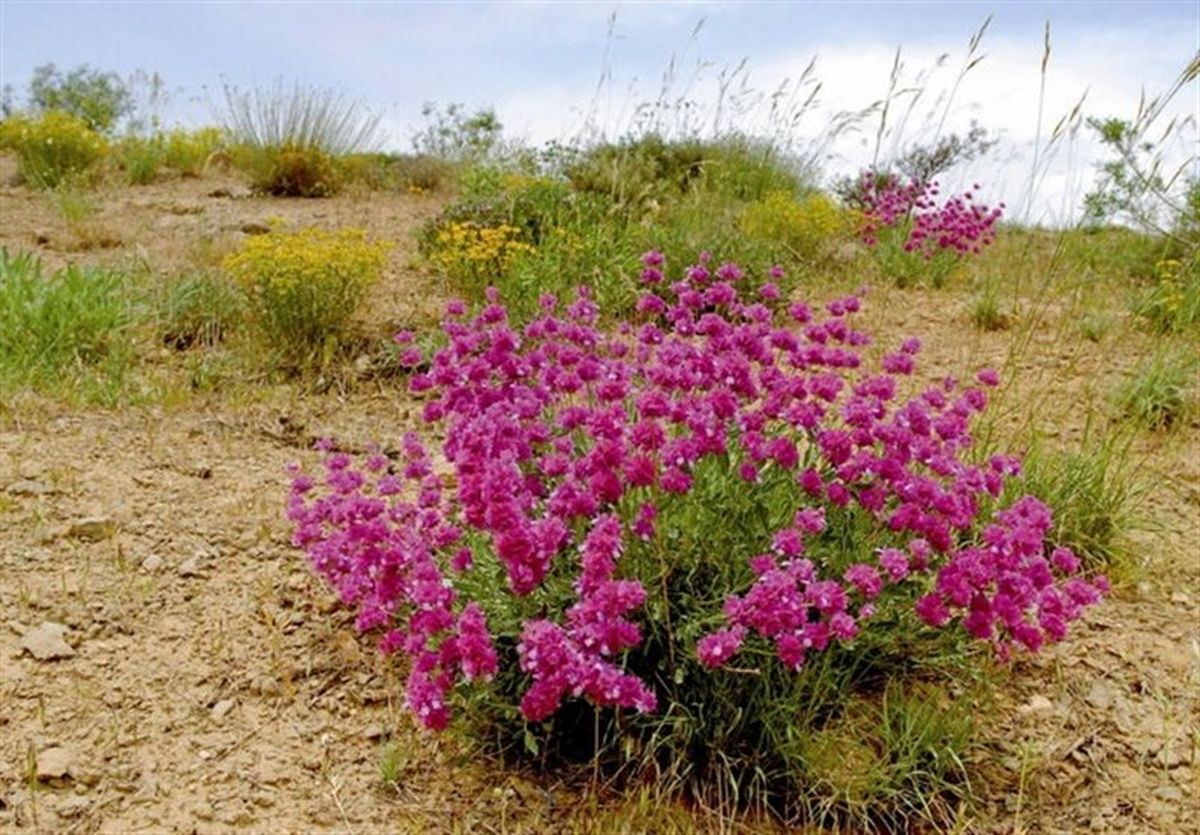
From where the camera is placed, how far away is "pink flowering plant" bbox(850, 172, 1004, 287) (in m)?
6.74

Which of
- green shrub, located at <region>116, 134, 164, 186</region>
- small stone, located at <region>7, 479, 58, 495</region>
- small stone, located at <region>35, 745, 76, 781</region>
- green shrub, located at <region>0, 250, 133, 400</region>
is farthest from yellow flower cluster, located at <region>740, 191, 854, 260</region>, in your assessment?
green shrub, located at <region>116, 134, 164, 186</region>

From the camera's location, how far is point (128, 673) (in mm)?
2764

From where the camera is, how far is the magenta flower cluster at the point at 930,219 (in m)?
6.71

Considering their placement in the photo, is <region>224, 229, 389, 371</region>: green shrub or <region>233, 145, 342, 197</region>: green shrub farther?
<region>233, 145, 342, 197</region>: green shrub

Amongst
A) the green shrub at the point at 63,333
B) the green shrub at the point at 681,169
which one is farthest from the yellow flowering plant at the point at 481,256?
the green shrub at the point at 681,169

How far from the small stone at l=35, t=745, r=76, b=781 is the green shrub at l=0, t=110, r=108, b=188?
9.03 meters

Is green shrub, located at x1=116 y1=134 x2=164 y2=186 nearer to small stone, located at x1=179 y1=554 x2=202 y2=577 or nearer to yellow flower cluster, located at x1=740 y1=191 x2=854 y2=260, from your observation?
yellow flower cluster, located at x1=740 y1=191 x2=854 y2=260

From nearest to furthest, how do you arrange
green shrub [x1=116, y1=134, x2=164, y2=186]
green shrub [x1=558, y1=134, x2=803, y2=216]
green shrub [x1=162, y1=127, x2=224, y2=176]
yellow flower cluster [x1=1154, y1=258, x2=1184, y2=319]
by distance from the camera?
yellow flower cluster [x1=1154, y1=258, x2=1184, y2=319]
green shrub [x1=558, y1=134, x2=803, y2=216]
green shrub [x1=116, y1=134, x2=164, y2=186]
green shrub [x1=162, y1=127, x2=224, y2=176]

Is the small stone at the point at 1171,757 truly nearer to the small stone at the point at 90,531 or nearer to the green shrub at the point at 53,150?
the small stone at the point at 90,531

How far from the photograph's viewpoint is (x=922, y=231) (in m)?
6.95

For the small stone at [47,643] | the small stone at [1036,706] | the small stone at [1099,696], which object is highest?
the small stone at [1099,696]

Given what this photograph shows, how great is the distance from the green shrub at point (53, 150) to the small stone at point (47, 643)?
28.0ft

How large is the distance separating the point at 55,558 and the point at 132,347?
7.13 ft

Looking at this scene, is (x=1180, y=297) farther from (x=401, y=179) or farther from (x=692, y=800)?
(x=401, y=179)
